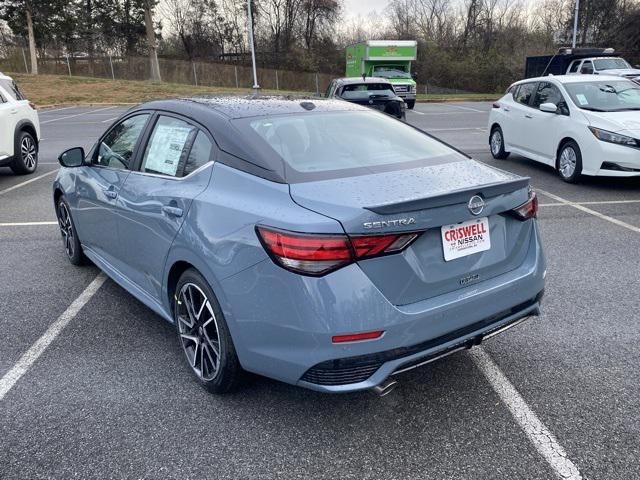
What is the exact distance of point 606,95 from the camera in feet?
27.6

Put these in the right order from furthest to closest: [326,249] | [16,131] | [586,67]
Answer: [586,67] < [16,131] < [326,249]

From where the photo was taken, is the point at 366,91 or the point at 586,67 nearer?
the point at 366,91

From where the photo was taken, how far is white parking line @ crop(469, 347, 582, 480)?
250 centimetres

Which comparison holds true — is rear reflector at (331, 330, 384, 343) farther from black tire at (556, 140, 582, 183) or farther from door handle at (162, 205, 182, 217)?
black tire at (556, 140, 582, 183)

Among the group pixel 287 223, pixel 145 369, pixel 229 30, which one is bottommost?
pixel 145 369

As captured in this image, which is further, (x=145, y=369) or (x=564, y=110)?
(x=564, y=110)

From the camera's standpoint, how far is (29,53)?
44.3 m

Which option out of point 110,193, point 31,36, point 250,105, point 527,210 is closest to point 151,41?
point 31,36

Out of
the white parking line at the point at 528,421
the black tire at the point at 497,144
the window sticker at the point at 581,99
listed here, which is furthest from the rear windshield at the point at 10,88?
the white parking line at the point at 528,421

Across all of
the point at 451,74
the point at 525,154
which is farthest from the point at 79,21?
the point at 525,154

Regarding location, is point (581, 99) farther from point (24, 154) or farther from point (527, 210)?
point (24, 154)

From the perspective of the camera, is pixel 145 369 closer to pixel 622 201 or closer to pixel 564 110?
pixel 622 201

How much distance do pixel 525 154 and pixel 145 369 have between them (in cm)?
797

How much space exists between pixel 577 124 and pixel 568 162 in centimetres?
63
